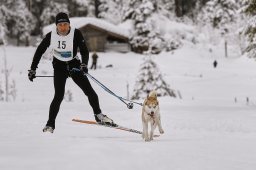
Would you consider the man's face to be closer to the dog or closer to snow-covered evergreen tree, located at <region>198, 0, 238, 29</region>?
the dog

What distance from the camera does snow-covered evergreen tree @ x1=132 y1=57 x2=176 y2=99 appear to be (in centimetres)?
2090

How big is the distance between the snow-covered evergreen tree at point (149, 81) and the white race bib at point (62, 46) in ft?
41.1

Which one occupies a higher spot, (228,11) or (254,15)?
(228,11)

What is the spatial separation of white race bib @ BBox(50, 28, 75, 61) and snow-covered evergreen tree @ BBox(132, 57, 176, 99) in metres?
12.5

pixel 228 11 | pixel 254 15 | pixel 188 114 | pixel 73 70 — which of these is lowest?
pixel 188 114

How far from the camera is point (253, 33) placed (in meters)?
18.5

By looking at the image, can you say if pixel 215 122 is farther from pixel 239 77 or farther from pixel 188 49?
pixel 188 49

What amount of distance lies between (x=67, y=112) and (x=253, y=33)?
795 centimetres

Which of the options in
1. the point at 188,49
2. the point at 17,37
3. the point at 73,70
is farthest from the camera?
the point at 17,37

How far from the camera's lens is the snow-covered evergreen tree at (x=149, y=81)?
68.6 feet

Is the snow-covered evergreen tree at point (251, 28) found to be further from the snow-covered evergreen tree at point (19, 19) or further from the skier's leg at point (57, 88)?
the snow-covered evergreen tree at point (19, 19)

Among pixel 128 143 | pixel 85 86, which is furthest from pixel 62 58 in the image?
pixel 128 143

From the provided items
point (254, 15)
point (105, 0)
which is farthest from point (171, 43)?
point (254, 15)

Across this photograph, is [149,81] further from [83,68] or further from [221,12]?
[221,12]
